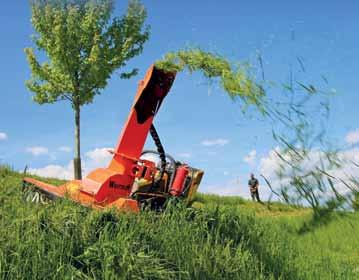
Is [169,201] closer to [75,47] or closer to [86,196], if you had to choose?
[86,196]

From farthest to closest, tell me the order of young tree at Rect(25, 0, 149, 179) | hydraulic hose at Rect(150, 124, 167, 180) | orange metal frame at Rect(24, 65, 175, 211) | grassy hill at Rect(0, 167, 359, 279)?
young tree at Rect(25, 0, 149, 179), hydraulic hose at Rect(150, 124, 167, 180), orange metal frame at Rect(24, 65, 175, 211), grassy hill at Rect(0, 167, 359, 279)

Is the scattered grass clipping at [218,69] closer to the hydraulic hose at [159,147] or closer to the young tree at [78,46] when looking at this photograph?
the hydraulic hose at [159,147]

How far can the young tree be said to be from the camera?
21.2 m

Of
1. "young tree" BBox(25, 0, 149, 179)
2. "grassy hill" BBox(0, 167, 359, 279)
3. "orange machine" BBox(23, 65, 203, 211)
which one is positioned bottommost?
"grassy hill" BBox(0, 167, 359, 279)

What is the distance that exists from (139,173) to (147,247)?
2251 millimetres

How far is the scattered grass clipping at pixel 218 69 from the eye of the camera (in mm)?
6121

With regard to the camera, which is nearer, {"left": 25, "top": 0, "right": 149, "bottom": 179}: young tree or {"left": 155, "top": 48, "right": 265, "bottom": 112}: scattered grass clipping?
{"left": 155, "top": 48, "right": 265, "bottom": 112}: scattered grass clipping

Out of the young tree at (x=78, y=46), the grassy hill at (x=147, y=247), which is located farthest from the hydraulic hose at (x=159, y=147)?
the young tree at (x=78, y=46)

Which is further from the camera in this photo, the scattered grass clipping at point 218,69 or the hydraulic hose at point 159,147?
the hydraulic hose at point 159,147

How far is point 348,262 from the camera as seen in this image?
854 cm

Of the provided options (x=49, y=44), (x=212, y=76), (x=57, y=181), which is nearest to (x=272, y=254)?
(x=212, y=76)

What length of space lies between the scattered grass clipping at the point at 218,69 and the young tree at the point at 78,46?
13.3m

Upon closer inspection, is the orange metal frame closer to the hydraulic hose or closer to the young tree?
the hydraulic hose

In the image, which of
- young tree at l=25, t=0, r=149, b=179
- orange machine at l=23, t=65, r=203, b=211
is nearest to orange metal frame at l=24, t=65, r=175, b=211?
orange machine at l=23, t=65, r=203, b=211
